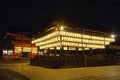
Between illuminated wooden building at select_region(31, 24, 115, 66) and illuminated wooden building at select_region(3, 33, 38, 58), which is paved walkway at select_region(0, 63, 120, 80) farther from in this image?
illuminated wooden building at select_region(3, 33, 38, 58)

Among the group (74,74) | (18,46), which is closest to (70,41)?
(74,74)

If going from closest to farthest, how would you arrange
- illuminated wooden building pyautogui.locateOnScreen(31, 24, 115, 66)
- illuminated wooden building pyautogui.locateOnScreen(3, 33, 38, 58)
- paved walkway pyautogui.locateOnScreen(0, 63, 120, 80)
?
paved walkway pyautogui.locateOnScreen(0, 63, 120, 80) < illuminated wooden building pyautogui.locateOnScreen(31, 24, 115, 66) < illuminated wooden building pyautogui.locateOnScreen(3, 33, 38, 58)

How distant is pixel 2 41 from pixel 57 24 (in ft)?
134

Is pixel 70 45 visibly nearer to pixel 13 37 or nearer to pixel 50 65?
pixel 50 65

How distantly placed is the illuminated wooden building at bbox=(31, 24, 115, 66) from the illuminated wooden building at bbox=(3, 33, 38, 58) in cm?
1562

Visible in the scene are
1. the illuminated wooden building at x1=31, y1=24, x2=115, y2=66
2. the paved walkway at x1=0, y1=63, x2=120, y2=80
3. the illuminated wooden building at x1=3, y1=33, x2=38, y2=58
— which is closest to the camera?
the paved walkway at x1=0, y1=63, x2=120, y2=80

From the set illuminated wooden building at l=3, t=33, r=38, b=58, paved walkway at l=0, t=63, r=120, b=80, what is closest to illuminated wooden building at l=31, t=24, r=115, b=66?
paved walkway at l=0, t=63, r=120, b=80

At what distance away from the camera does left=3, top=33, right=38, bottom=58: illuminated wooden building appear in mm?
60250

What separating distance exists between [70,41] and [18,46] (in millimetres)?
29288

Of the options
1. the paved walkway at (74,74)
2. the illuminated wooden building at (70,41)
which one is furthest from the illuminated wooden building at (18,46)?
the paved walkway at (74,74)

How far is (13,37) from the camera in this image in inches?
2451

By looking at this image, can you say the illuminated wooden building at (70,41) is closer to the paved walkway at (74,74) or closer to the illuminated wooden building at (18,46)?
the paved walkway at (74,74)

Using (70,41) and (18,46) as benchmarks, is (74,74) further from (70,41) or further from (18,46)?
(18,46)

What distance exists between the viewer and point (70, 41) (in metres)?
36.9
